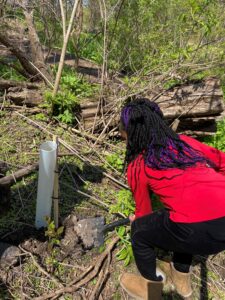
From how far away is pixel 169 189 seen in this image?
2.24 metres

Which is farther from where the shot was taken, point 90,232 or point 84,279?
point 90,232

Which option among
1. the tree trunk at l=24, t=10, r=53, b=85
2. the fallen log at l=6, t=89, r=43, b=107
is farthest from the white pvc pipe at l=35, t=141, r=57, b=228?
the tree trunk at l=24, t=10, r=53, b=85

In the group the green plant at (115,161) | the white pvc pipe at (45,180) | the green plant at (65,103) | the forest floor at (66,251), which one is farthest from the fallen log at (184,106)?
A: the white pvc pipe at (45,180)

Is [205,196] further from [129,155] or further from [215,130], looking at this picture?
[215,130]

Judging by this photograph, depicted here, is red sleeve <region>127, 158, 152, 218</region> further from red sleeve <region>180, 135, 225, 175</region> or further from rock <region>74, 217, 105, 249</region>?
rock <region>74, 217, 105, 249</region>

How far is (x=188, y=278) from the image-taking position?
2764 mm

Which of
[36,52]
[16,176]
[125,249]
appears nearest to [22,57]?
[36,52]

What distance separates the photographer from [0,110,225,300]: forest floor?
2.66m

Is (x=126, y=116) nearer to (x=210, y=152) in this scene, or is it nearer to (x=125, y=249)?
(x=210, y=152)

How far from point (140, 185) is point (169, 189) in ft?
0.69

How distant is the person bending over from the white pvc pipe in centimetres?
60

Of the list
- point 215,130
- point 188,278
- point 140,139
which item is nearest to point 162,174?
point 140,139

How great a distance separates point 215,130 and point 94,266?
276cm

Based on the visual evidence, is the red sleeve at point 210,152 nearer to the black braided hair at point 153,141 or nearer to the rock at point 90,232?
the black braided hair at point 153,141
